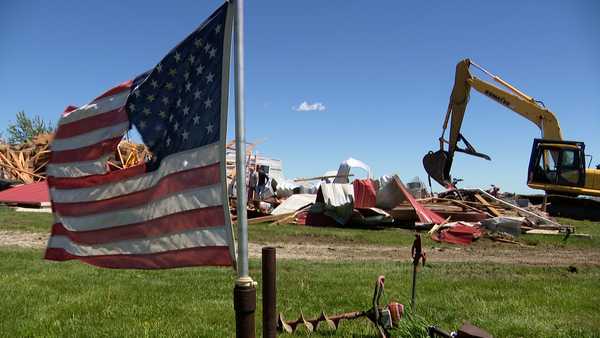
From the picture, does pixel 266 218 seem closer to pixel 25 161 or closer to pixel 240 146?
pixel 240 146

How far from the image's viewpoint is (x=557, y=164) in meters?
24.3

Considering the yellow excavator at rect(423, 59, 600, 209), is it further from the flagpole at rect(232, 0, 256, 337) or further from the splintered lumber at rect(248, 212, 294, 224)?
the flagpole at rect(232, 0, 256, 337)

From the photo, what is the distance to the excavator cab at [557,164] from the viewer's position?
23.7 metres

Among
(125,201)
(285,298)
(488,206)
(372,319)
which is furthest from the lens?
(488,206)

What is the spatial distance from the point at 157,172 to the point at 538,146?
76.1 feet

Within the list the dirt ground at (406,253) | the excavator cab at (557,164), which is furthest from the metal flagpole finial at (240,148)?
the excavator cab at (557,164)

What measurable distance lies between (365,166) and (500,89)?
10931 millimetres

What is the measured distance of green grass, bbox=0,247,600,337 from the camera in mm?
5156

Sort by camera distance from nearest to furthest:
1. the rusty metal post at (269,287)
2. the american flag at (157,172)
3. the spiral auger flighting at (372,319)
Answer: the rusty metal post at (269,287), the american flag at (157,172), the spiral auger flighting at (372,319)

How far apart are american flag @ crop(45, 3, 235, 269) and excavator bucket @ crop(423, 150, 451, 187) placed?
24874 mm

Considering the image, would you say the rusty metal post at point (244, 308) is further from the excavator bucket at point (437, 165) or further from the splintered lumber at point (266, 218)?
the excavator bucket at point (437, 165)

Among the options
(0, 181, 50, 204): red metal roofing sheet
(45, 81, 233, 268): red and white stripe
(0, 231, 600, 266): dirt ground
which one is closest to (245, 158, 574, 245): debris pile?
(0, 231, 600, 266): dirt ground

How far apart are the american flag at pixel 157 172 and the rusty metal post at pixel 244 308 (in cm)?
43

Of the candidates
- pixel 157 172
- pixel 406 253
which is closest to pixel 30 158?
pixel 406 253
